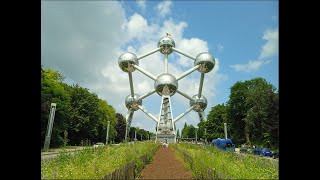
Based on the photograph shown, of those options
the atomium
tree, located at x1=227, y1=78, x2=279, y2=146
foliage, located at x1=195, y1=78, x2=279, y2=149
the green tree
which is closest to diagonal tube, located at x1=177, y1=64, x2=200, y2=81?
the atomium

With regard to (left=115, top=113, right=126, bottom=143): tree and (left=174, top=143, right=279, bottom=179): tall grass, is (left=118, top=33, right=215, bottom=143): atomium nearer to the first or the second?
(left=115, top=113, right=126, bottom=143): tree

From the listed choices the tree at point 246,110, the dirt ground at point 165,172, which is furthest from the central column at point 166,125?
the dirt ground at point 165,172

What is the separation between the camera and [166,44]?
96500 mm

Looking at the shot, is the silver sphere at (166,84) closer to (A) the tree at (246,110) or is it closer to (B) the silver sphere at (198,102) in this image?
(B) the silver sphere at (198,102)

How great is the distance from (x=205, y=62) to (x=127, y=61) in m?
18.7

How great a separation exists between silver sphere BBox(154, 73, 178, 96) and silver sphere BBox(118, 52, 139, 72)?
808 centimetres

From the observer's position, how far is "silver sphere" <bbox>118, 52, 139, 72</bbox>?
9144cm

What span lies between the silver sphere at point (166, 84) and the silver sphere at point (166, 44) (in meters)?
11.2

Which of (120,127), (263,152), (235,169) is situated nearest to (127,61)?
(120,127)
